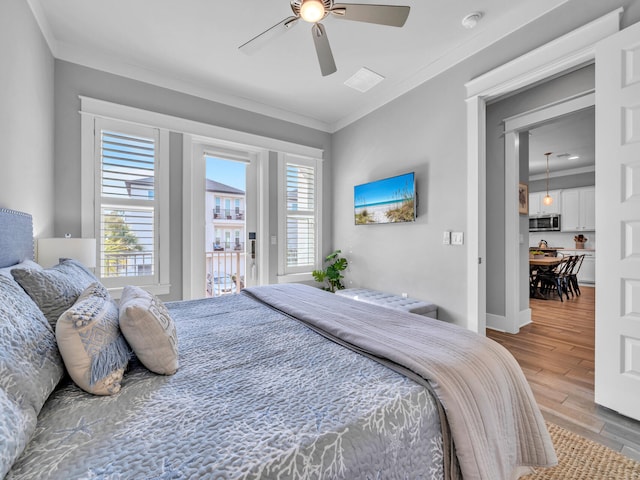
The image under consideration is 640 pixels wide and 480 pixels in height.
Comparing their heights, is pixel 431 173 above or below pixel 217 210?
above

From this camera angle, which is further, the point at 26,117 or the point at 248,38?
the point at 248,38

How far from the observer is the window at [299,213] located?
397 cm

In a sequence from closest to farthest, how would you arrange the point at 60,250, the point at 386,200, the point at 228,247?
the point at 60,250, the point at 386,200, the point at 228,247

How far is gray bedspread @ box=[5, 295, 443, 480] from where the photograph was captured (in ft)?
2.02

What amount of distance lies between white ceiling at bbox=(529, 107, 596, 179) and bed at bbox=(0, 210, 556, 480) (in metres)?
3.79

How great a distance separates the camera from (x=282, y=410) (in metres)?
0.80

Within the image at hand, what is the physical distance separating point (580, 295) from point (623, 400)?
4893 mm

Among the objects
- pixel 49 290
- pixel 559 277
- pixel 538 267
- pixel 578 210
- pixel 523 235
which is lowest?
pixel 559 277

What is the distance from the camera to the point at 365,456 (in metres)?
0.73

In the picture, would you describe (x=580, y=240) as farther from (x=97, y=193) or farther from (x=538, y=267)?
(x=97, y=193)

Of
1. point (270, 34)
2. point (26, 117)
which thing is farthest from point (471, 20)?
point (26, 117)

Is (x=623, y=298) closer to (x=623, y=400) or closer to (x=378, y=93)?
(x=623, y=400)

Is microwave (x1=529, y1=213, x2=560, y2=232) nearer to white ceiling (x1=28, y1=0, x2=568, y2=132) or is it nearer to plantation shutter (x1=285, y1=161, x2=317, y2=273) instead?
white ceiling (x1=28, y1=0, x2=568, y2=132)

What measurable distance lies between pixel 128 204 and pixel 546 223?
29.6 ft
